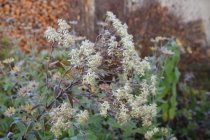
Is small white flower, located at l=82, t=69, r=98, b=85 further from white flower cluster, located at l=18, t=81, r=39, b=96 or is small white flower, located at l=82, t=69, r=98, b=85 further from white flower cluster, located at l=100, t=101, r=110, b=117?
white flower cluster, located at l=18, t=81, r=39, b=96

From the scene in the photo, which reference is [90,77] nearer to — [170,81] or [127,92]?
[127,92]

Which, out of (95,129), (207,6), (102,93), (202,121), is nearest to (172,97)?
(202,121)

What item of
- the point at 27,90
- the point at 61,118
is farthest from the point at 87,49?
the point at 27,90

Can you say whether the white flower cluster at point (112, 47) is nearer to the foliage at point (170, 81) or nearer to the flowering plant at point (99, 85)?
the flowering plant at point (99, 85)

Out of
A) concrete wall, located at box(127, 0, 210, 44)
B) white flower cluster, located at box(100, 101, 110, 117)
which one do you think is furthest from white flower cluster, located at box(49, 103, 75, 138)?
concrete wall, located at box(127, 0, 210, 44)

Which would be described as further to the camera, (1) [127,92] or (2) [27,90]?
(2) [27,90]

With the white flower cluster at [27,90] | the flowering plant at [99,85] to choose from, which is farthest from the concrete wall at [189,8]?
the flowering plant at [99,85]
